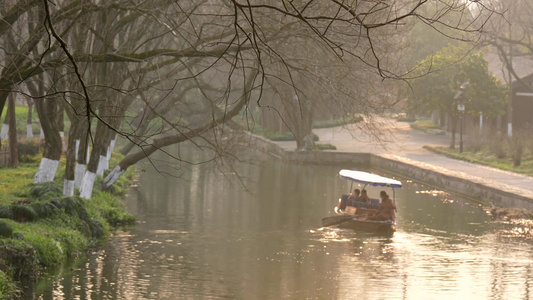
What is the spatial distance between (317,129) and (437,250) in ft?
151

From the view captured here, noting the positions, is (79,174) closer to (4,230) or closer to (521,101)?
(4,230)

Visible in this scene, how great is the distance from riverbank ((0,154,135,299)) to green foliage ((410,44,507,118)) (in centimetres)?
2712

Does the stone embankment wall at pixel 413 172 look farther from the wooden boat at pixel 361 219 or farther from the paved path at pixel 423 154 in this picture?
the wooden boat at pixel 361 219

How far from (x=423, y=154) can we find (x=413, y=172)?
809 centimetres

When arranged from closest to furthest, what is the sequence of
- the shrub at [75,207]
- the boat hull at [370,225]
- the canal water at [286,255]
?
the canal water at [286,255]
the shrub at [75,207]
the boat hull at [370,225]

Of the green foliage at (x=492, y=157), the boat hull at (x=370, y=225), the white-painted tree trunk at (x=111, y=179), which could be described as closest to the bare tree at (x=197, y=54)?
the white-painted tree trunk at (x=111, y=179)

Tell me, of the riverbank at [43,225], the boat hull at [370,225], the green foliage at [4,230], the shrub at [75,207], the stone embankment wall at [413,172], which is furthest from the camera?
the stone embankment wall at [413,172]

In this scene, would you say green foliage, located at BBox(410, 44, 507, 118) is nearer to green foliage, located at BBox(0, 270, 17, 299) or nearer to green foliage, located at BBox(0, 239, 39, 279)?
green foliage, located at BBox(0, 239, 39, 279)

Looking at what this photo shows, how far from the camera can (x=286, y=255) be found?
2170cm

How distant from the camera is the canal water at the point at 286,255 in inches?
691

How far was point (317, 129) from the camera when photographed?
6875 cm

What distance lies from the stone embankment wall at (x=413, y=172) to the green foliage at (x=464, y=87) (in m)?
6.58

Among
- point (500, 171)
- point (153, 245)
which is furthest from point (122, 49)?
point (500, 171)

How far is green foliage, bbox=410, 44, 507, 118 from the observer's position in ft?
165
